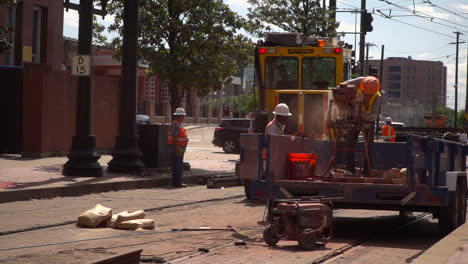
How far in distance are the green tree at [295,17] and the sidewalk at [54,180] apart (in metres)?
12.0

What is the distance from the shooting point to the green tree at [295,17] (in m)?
33.6

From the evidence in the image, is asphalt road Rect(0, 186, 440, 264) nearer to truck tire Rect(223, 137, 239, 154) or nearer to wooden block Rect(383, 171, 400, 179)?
wooden block Rect(383, 171, 400, 179)

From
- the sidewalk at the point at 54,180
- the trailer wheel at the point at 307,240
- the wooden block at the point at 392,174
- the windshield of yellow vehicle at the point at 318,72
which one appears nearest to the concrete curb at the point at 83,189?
the sidewalk at the point at 54,180

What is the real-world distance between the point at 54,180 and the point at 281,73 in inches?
222

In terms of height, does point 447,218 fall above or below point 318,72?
below

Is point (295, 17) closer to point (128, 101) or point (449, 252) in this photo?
point (128, 101)

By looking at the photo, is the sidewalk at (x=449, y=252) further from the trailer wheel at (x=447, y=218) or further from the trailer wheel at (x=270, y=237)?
the trailer wheel at (x=270, y=237)

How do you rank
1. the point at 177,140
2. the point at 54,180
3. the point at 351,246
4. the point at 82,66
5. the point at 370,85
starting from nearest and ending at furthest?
1. the point at 351,246
2. the point at 370,85
3. the point at 54,180
4. the point at 82,66
5. the point at 177,140

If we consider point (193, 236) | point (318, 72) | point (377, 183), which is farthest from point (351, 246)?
point (318, 72)

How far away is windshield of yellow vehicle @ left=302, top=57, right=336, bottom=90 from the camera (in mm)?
17453

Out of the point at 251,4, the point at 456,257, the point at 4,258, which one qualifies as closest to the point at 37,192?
the point at 4,258

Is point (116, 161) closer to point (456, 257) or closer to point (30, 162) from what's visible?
point (30, 162)

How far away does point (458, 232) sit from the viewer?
35.0 feet

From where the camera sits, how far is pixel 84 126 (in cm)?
1894
